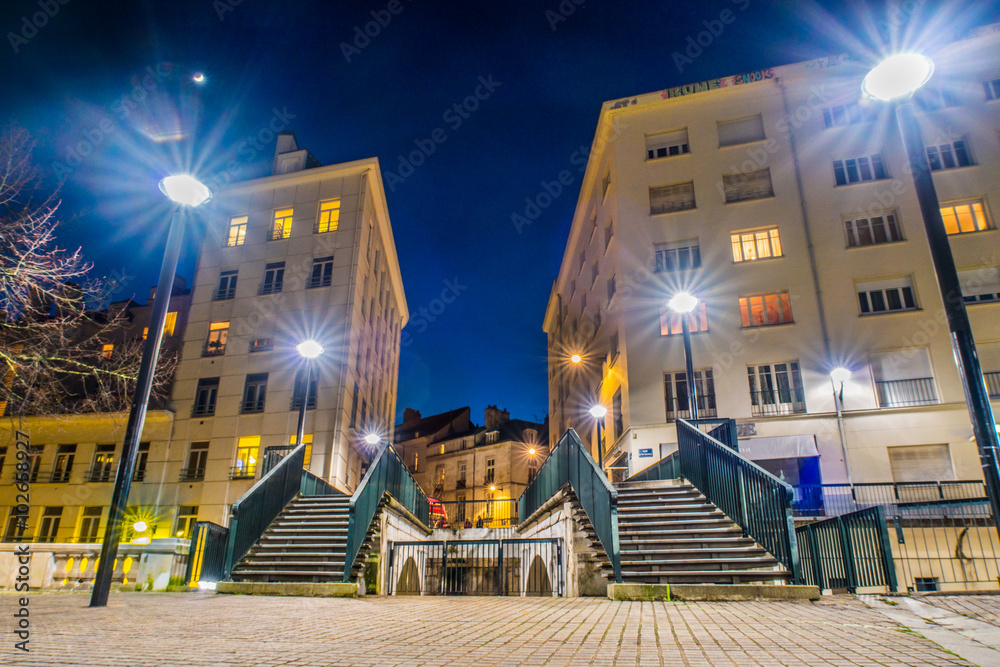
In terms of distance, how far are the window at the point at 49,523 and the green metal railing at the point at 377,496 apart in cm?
1962

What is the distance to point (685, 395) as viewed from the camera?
22578 millimetres

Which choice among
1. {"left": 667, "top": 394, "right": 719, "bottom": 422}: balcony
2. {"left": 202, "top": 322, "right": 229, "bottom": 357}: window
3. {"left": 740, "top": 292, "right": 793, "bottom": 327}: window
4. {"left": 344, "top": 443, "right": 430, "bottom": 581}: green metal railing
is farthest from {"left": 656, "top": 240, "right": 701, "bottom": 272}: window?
{"left": 202, "top": 322, "right": 229, "bottom": 357}: window

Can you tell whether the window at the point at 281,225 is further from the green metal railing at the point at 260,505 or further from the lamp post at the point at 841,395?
the lamp post at the point at 841,395

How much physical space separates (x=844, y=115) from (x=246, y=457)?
29.9 meters

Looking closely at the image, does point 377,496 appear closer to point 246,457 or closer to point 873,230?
point 246,457

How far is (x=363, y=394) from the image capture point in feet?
97.6

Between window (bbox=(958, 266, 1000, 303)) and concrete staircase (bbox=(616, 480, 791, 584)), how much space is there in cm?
1707

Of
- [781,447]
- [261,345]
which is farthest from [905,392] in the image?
[261,345]

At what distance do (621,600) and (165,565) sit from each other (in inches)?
312

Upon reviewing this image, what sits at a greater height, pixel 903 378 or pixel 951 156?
pixel 951 156

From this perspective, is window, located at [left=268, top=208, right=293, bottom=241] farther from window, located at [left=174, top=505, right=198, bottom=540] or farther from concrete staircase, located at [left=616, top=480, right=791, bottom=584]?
concrete staircase, located at [left=616, top=480, right=791, bottom=584]

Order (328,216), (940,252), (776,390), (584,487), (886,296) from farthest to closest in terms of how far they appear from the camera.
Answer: (328,216)
(886,296)
(776,390)
(584,487)
(940,252)

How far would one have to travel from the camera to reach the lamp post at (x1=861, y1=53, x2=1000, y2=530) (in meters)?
5.10

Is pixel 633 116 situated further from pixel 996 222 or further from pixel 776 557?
pixel 776 557
